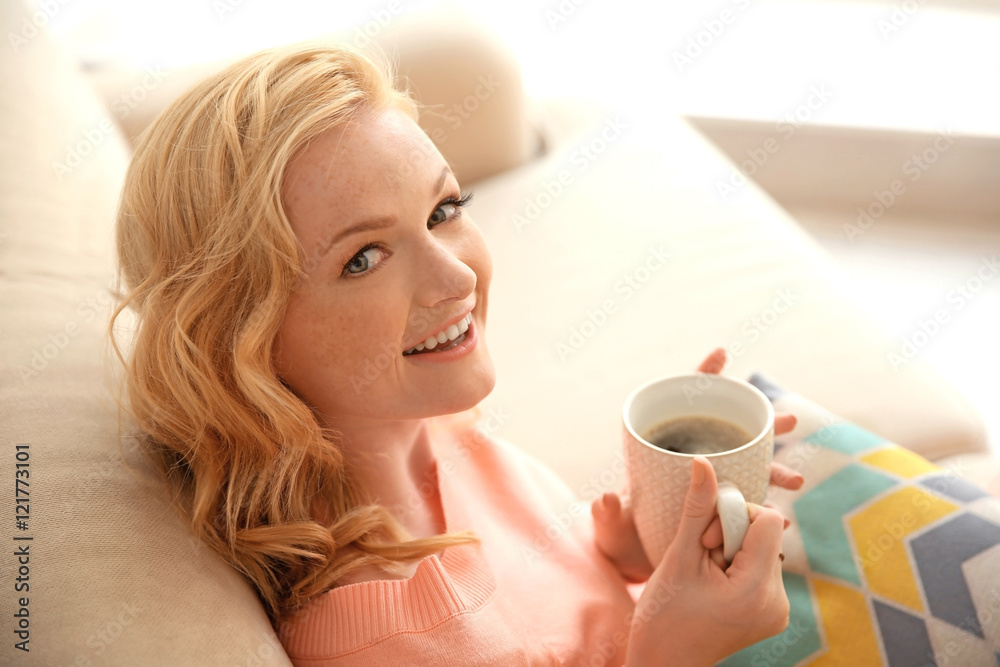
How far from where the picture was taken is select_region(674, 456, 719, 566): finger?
764 mm

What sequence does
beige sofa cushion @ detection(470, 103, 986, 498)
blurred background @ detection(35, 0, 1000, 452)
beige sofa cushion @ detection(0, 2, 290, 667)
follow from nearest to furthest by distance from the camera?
beige sofa cushion @ detection(0, 2, 290, 667)
beige sofa cushion @ detection(470, 103, 986, 498)
blurred background @ detection(35, 0, 1000, 452)

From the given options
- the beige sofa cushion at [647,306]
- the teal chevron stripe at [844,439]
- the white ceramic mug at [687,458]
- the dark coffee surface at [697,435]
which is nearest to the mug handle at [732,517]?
the white ceramic mug at [687,458]

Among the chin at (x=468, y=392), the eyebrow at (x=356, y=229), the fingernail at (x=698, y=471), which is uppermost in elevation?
the eyebrow at (x=356, y=229)

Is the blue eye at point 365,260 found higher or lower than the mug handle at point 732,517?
higher

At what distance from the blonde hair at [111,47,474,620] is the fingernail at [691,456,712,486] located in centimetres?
29

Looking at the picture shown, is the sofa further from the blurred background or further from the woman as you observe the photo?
the blurred background

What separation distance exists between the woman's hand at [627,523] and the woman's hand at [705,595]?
159 mm

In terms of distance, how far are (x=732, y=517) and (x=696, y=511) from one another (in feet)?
0.10

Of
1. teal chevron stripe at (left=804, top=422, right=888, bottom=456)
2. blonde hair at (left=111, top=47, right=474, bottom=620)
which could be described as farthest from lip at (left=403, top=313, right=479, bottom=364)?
teal chevron stripe at (left=804, top=422, right=888, bottom=456)

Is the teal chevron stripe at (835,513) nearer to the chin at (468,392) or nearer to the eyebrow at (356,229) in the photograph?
the chin at (468,392)

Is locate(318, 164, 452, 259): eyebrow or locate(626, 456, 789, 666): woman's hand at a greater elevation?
locate(318, 164, 452, 259): eyebrow

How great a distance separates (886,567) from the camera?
3.04 feet

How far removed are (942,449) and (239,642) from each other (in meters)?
1.06

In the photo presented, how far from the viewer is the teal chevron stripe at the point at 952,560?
2.87 ft
